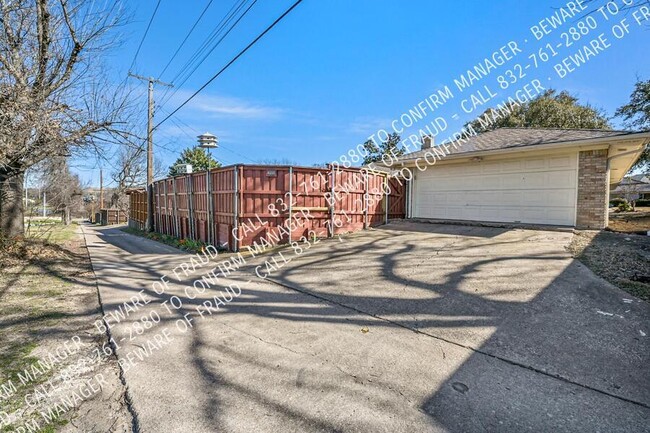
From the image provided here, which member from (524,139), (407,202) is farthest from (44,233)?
(524,139)

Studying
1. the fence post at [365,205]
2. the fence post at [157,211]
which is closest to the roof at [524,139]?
the fence post at [365,205]

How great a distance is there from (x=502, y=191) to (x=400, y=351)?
8410 mm

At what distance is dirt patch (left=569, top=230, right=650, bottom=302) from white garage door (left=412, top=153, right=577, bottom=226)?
130 cm

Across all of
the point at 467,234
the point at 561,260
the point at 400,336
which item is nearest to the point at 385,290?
the point at 400,336

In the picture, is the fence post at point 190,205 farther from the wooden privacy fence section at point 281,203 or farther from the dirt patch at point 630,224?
the dirt patch at point 630,224

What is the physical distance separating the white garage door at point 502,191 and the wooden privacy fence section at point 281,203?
4.34ft

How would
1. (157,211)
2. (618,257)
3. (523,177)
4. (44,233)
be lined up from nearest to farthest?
(618,257), (523,177), (44,233), (157,211)

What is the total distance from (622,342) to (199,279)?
637 cm

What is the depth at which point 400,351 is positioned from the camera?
321cm

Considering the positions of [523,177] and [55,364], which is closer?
[55,364]

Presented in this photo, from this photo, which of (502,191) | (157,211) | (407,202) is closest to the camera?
(502,191)

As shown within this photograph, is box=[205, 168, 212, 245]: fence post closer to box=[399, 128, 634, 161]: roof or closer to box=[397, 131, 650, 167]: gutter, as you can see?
box=[399, 128, 634, 161]: roof

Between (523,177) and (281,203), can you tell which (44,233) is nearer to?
(281,203)

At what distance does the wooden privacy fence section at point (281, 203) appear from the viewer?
30.0 ft
